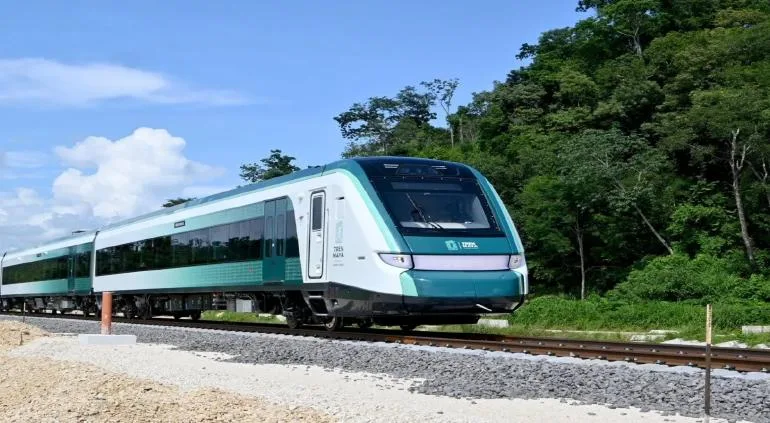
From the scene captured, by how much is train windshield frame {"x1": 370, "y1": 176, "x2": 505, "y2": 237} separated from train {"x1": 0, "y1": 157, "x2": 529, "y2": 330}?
0.08 feet

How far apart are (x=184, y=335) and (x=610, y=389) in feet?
38.6

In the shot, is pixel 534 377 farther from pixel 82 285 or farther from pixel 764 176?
pixel 764 176

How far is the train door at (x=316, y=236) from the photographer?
16844 mm

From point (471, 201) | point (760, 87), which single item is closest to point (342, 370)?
point (471, 201)

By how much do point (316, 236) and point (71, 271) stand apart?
23178 mm

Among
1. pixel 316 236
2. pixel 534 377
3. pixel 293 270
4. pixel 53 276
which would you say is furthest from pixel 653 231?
pixel 534 377

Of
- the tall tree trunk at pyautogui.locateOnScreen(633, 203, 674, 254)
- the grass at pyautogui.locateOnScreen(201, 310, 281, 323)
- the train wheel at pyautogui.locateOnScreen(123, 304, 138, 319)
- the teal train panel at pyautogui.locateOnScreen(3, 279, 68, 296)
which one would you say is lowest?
the grass at pyautogui.locateOnScreen(201, 310, 281, 323)

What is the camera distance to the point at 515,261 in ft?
51.4

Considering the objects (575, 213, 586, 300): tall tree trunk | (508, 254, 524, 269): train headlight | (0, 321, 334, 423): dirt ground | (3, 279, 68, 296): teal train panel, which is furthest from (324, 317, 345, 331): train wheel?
(575, 213, 586, 300): tall tree trunk

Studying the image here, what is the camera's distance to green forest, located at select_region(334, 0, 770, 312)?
36.4m

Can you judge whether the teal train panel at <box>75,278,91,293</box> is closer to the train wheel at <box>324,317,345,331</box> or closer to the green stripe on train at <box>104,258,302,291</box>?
the green stripe on train at <box>104,258,302,291</box>

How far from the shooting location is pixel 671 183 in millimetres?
43344

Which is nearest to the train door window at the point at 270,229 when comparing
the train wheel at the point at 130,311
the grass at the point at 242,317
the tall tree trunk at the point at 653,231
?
the grass at the point at 242,317

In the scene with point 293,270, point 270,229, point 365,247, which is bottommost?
point 293,270
